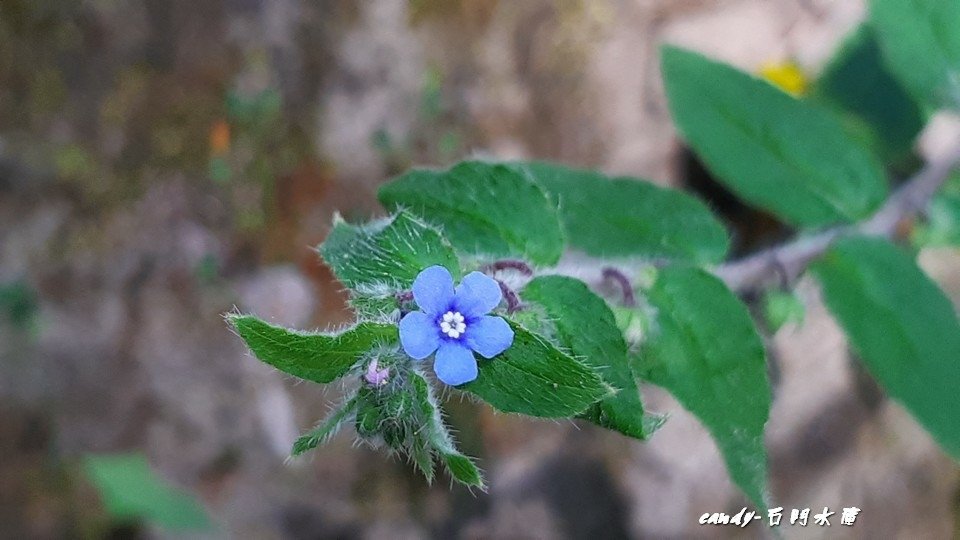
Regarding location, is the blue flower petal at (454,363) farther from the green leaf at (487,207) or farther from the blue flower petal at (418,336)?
the green leaf at (487,207)

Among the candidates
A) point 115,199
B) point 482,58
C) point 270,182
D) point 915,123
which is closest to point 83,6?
point 115,199

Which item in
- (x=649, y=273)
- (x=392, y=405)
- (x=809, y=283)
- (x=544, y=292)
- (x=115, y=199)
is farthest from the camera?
(x=115, y=199)

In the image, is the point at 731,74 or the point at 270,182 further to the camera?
the point at 270,182

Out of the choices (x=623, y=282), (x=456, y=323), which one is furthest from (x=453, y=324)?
(x=623, y=282)

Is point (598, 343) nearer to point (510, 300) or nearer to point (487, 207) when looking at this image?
point (510, 300)

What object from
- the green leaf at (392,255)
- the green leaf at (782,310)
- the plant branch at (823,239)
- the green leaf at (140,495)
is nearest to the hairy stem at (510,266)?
the green leaf at (392,255)

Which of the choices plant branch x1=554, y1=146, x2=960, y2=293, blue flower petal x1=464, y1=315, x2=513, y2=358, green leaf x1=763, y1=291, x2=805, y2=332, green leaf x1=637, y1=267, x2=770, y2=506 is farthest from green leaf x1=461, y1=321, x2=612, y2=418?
green leaf x1=763, y1=291, x2=805, y2=332

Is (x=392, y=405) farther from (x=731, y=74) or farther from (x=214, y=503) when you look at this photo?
(x=214, y=503)

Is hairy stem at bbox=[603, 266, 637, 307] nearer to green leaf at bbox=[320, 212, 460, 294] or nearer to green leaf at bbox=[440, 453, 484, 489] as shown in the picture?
green leaf at bbox=[320, 212, 460, 294]
